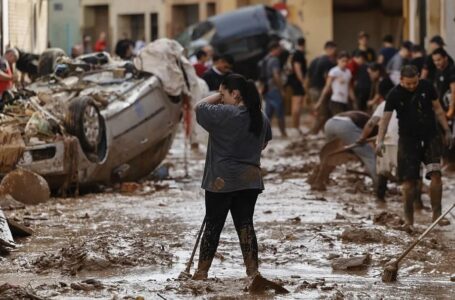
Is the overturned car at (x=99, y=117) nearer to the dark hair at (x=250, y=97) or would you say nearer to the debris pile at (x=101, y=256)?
the debris pile at (x=101, y=256)

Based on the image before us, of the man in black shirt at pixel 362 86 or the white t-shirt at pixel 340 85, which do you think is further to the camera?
the man in black shirt at pixel 362 86

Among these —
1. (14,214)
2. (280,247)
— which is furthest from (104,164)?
(280,247)

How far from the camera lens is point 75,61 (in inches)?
718

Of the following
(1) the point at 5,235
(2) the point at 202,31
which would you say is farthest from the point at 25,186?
(2) the point at 202,31

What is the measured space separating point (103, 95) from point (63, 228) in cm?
438

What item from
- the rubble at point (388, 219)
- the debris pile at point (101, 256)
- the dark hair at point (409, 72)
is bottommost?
the rubble at point (388, 219)

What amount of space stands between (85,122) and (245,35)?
62.1 feet

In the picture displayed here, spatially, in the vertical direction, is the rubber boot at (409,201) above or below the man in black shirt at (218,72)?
below

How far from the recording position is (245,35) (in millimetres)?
34656

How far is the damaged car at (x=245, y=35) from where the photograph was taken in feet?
113

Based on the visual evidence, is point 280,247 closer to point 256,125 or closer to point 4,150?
point 256,125

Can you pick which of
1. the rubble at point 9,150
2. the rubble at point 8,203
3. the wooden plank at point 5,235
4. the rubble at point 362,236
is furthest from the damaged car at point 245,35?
the wooden plank at point 5,235

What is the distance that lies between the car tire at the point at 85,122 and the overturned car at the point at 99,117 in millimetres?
12

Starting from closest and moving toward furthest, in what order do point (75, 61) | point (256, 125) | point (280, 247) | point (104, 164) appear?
point (256, 125) < point (280, 247) < point (104, 164) < point (75, 61)
